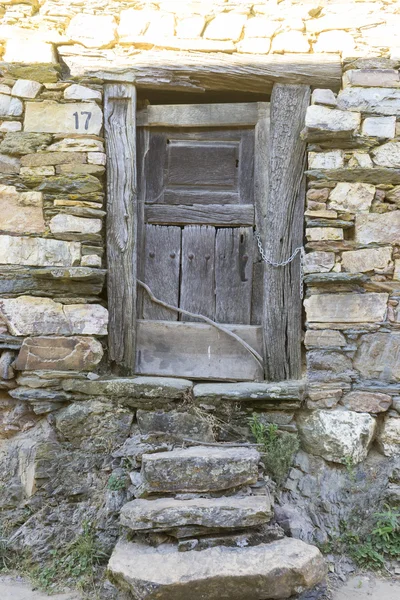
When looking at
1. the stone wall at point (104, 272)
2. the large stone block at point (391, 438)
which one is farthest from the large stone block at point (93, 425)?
the large stone block at point (391, 438)

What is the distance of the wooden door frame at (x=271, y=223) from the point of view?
10.7ft

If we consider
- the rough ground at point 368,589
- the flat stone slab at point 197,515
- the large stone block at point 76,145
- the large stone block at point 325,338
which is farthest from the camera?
the large stone block at point 76,145

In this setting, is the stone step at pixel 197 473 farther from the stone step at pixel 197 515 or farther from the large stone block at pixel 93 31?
the large stone block at pixel 93 31

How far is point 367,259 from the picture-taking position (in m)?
3.08

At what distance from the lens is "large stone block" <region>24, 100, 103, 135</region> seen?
3.19 metres

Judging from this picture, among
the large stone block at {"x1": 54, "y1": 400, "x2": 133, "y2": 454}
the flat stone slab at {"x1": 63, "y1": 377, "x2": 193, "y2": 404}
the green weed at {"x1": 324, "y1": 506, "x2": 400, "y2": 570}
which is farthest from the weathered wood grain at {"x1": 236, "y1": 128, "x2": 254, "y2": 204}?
the green weed at {"x1": 324, "y1": 506, "x2": 400, "y2": 570}

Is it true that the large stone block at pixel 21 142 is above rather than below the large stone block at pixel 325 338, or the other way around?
above

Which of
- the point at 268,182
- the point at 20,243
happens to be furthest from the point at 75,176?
the point at 268,182

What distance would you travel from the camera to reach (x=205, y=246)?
11.5ft

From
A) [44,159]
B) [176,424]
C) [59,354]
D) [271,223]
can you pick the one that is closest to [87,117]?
[44,159]

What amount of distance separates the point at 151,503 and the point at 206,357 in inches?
44.2

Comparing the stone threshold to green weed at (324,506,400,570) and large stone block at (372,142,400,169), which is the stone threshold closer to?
green weed at (324,506,400,570)

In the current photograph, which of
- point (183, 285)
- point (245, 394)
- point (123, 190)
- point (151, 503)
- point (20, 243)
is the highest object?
point (123, 190)

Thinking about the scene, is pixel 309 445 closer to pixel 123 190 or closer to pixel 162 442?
pixel 162 442
